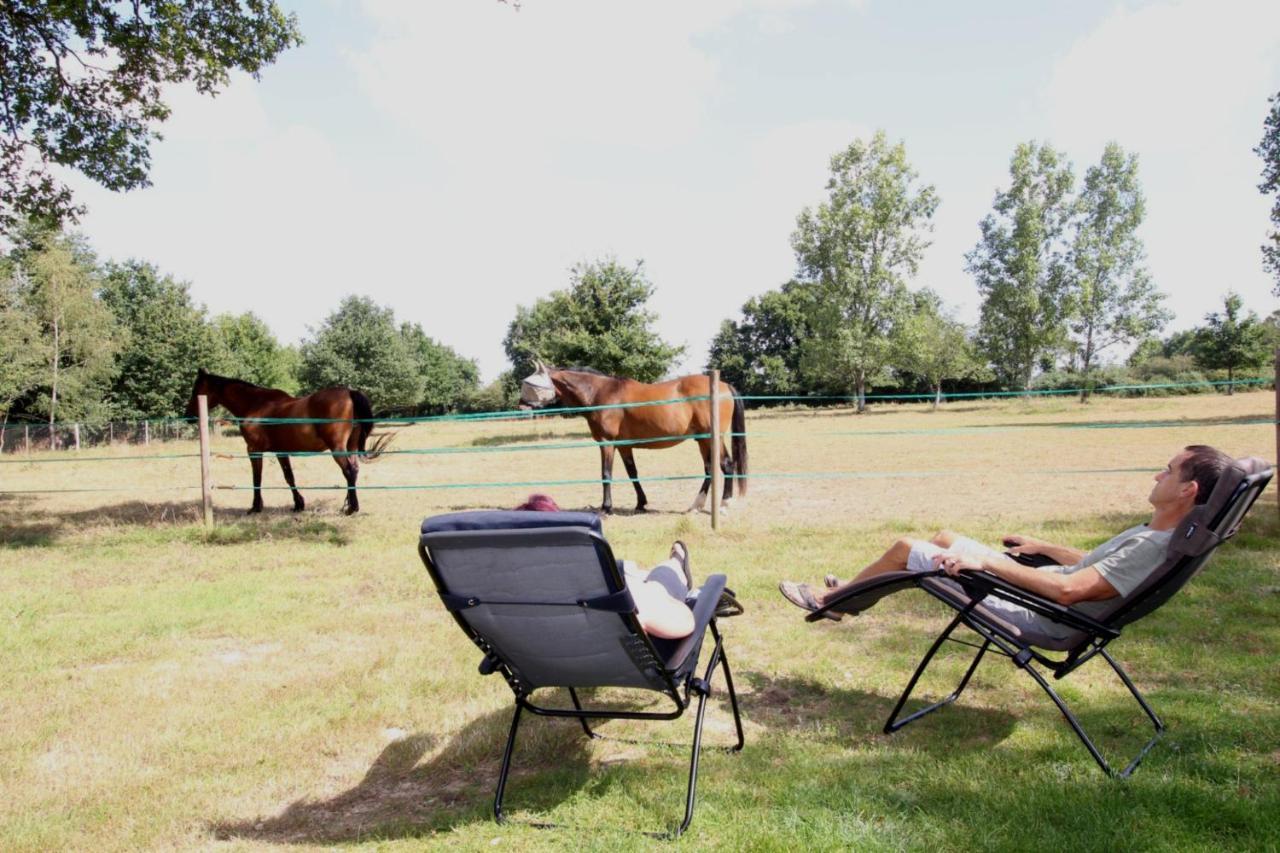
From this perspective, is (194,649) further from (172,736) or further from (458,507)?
(458,507)

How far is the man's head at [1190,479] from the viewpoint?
304cm

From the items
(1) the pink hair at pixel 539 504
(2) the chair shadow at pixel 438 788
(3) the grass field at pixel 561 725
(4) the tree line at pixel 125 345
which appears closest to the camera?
(3) the grass field at pixel 561 725

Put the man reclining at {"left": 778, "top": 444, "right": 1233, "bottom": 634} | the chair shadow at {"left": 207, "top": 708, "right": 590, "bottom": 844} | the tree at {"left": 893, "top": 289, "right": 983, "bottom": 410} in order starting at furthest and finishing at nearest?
the tree at {"left": 893, "top": 289, "right": 983, "bottom": 410}
the man reclining at {"left": 778, "top": 444, "right": 1233, "bottom": 634}
the chair shadow at {"left": 207, "top": 708, "right": 590, "bottom": 844}

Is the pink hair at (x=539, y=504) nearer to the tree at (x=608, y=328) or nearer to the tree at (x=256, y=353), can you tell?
the tree at (x=608, y=328)

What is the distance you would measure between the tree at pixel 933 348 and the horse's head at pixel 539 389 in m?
34.9

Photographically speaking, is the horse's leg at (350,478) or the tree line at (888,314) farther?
the tree line at (888,314)

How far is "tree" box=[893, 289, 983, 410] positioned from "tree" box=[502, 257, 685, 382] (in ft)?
61.7

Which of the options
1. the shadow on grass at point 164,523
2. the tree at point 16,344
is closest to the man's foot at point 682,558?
the shadow on grass at point 164,523

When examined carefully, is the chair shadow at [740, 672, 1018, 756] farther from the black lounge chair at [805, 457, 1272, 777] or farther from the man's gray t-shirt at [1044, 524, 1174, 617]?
the man's gray t-shirt at [1044, 524, 1174, 617]

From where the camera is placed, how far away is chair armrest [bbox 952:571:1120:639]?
293cm

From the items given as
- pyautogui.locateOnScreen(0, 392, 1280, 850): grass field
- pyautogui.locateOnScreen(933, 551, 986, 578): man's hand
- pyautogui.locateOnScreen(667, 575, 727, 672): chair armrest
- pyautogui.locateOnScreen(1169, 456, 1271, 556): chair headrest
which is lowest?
pyautogui.locateOnScreen(0, 392, 1280, 850): grass field

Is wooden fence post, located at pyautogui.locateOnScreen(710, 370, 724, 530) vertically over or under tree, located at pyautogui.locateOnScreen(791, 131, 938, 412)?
under

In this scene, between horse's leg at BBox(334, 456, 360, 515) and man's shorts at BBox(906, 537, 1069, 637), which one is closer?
man's shorts at BBox(906, 537, 1069, 637)

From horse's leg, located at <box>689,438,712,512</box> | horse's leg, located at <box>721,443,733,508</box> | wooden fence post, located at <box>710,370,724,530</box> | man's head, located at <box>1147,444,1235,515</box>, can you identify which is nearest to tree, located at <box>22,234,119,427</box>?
horse's leg, located at <box>689,438,712,512</box>
